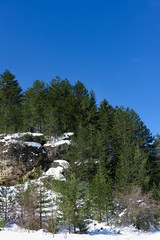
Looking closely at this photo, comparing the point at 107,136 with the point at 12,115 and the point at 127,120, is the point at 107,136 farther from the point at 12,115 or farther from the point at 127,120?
the point at 12,115

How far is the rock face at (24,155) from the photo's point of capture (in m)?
29.7

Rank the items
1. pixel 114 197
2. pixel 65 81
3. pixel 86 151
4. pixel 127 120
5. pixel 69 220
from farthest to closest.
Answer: pixel 65 81
pixel 127 120
pixel 86 151
pixel 114 197
pixel 69 220

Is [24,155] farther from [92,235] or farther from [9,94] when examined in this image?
[9,94]

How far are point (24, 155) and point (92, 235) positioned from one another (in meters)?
18.1

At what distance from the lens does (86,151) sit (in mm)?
28797

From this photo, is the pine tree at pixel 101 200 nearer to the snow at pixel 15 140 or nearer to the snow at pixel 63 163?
the snow at pixel 63 163

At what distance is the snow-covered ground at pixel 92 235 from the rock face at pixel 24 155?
1396 cm

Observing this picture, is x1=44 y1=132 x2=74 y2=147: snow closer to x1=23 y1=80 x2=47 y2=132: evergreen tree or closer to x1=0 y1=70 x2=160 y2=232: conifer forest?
x1=0 y1=70 x2=160 y2=232: conifer forest

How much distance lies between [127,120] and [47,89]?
20.5 meters

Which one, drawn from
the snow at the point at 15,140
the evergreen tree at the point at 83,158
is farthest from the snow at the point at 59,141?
the evergreen tree at the point at 83,158

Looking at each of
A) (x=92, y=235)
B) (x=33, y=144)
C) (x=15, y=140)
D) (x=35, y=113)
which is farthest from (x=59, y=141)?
(x=92, y=235)

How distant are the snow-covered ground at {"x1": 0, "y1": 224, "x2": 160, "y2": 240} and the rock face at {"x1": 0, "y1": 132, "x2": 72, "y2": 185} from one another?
14.0 metres

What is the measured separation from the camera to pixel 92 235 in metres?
16.4

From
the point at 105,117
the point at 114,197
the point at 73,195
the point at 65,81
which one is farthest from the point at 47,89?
the point at 73,195
